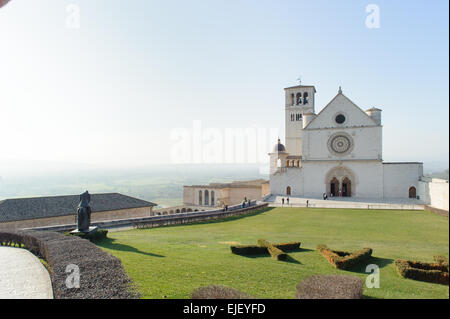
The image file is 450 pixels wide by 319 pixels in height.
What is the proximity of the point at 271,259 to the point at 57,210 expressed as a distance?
20.6 metres

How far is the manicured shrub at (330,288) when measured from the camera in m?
5.25

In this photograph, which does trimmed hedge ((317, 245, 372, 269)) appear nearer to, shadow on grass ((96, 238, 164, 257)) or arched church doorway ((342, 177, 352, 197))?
shadow on grass ((96, 238, 164, 257))

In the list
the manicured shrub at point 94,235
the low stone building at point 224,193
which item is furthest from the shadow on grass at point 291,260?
the low stone building at point 224,193

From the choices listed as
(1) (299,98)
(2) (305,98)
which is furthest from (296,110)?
(2) (305,98)

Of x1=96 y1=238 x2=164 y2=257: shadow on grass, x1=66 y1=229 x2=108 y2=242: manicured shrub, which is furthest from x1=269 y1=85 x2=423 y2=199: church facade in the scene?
x1=96 y1=238 x2=164 y2=257: shadow on grass

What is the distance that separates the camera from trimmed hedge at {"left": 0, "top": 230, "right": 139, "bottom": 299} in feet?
21.6

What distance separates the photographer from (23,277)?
32.6ft

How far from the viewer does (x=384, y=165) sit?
3975 cm

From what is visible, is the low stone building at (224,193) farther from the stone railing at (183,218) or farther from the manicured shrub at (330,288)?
the manicured shrub at (330,288)

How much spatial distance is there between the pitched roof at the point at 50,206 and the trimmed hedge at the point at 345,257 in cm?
2145

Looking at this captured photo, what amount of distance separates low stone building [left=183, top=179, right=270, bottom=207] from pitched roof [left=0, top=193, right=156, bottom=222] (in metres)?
17.3

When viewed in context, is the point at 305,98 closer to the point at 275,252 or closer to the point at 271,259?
the point at 275,252
